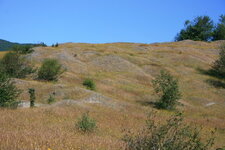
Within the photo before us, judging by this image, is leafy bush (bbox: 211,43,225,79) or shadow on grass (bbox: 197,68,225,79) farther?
shadow on grass (bbox: 197,68,225,79)

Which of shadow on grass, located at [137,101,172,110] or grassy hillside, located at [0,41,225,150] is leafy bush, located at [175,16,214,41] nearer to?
grassy hillside, located at [0,41,225,150]

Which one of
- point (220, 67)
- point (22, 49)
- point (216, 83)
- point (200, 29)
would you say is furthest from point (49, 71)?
point (200, 29)

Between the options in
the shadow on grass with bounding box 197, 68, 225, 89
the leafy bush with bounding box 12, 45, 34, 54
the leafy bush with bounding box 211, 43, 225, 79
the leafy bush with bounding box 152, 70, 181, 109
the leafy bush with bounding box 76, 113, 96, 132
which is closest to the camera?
the leafy bush with bounding box 76, 113, 96, 132

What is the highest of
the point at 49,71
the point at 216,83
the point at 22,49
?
the point at 22,49

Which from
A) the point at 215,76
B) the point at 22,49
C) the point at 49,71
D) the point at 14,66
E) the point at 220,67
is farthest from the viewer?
the point at 220,67

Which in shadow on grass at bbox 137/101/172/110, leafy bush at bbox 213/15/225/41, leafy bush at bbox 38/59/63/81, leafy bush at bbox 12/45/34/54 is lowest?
shadow on grass at bbox 137/101/172/110

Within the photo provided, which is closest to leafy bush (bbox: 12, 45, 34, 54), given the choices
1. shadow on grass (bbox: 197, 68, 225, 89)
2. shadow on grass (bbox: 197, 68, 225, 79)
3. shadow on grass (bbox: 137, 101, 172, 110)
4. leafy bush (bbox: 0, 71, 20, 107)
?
shadow on grass (bbox: 137, 101, 172, 110)

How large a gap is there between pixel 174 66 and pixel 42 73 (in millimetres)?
28833

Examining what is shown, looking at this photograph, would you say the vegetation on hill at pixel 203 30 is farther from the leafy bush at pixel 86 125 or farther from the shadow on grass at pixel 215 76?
the leafy bush at pixel 86 125

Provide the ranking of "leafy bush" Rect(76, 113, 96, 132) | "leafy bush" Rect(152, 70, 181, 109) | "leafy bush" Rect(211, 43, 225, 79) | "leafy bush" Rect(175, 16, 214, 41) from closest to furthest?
"leafy bush" Rect(76, 113, 96, 132) < "leafy bush" Rect(152, 70, 181, 109) < "leafy bush" Rect(211, 43, 225, 79) < "leafy bush" Rect(175, 16, 214, 41)

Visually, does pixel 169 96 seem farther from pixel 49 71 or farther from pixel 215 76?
pixel 215 76

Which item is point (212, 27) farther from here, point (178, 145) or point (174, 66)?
point (178, 145)

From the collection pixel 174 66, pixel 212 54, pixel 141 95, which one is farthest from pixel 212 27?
pixel 141 95

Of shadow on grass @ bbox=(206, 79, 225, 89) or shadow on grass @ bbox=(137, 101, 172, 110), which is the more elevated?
shadow on grass @ bbox=(206, 79, 225, 89)
